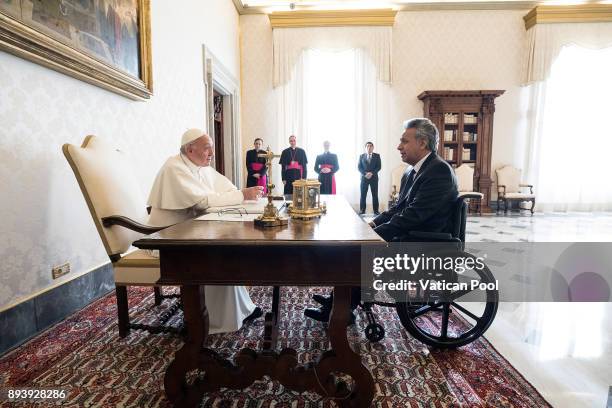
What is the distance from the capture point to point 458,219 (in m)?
2.04

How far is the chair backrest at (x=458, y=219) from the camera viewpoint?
6.68 ft

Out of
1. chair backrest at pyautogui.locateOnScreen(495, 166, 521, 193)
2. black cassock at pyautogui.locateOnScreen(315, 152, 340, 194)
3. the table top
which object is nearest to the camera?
the table top

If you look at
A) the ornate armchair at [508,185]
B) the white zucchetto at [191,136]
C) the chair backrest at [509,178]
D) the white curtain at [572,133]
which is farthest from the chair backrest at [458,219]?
the white curtain at [572,133]

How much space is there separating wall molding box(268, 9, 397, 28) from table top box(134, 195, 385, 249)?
7241 mm

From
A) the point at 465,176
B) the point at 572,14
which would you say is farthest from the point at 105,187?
the point at 572,14

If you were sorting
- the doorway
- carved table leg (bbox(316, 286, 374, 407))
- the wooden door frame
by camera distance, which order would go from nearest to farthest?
carved table leg (bbox(316, 286, 374, 407)) → the wooden door frame → the doorway


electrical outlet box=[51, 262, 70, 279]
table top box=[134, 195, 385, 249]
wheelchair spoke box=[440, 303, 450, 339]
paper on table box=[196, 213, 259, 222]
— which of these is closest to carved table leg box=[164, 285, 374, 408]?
table top box=[134, 195, 385, 249]

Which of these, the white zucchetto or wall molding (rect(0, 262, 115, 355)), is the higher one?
the white zucchetto

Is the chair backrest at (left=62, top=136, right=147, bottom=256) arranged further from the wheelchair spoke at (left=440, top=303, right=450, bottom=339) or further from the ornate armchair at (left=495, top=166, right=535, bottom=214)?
the ornate armchair at (left=495, top=166, right=535, bottom=214)

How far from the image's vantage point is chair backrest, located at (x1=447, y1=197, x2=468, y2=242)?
6.68ft

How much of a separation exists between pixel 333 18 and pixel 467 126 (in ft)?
12.4

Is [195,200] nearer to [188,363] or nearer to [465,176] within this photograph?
[188,363]

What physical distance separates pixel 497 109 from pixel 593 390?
7.71 meters

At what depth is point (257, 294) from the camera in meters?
3.06
